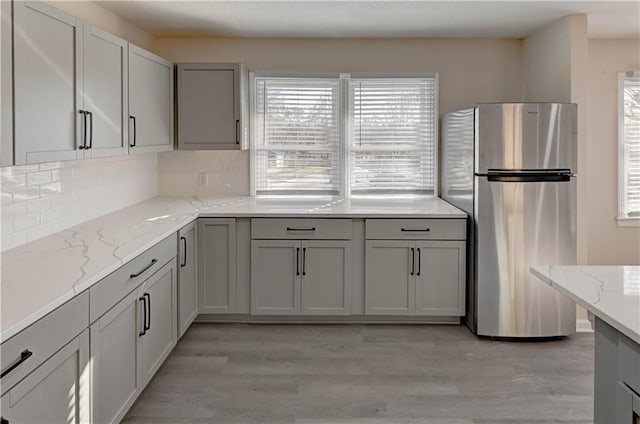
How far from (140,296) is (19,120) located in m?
1.01

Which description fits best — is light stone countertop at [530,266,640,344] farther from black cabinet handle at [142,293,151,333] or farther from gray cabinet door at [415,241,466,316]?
gray cabinet door at [415,241,466,316]

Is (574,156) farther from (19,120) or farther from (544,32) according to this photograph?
(19,120)

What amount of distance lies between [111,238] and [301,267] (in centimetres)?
159

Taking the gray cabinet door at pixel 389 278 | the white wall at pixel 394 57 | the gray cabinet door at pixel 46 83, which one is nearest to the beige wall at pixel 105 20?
the white wall at pixel 394 57

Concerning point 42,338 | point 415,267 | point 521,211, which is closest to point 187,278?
point 415,267

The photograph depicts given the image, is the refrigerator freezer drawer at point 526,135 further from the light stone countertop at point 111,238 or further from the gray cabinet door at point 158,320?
the gray cabinet door at point 158,320

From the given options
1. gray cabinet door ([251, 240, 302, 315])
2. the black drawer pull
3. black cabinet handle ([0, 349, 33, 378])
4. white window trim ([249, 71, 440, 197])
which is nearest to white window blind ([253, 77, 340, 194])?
white window trim ([249, 71, 440, 197])

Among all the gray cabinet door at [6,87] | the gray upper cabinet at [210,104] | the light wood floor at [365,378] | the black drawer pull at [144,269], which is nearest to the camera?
the gray cabinet door at [6,87]

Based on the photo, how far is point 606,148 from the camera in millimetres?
5340

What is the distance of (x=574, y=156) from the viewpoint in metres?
4.04

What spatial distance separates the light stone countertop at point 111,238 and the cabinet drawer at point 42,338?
0.03 meters

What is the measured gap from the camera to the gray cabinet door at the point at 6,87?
7.30 ft

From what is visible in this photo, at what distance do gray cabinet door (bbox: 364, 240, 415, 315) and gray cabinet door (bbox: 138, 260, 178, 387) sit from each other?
1.42 meters

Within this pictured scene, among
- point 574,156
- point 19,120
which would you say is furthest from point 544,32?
point 19,120
